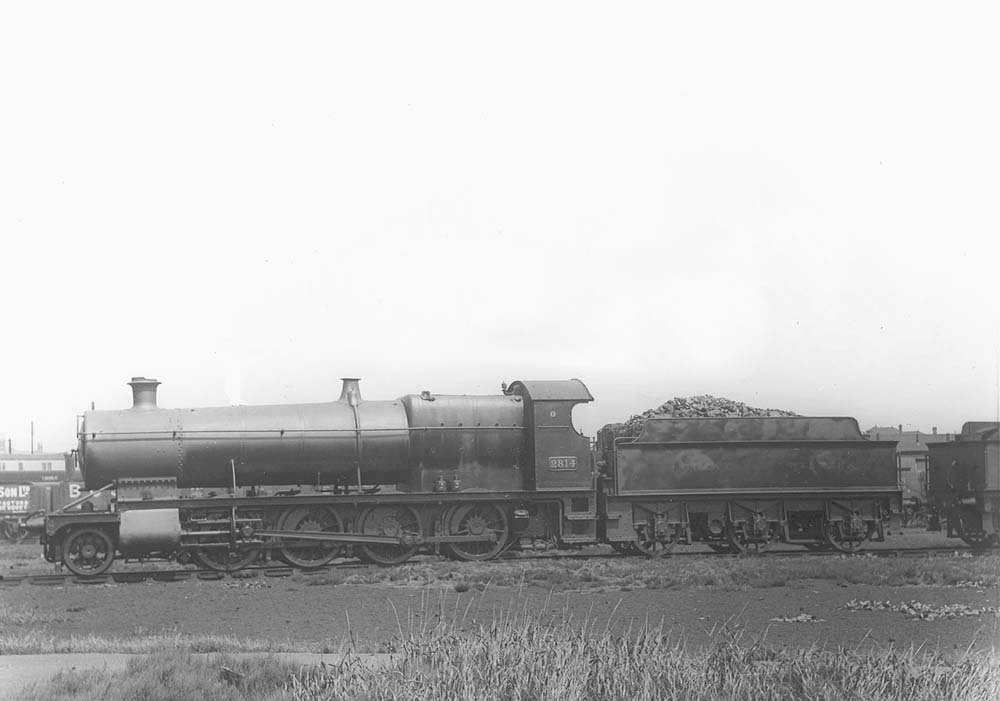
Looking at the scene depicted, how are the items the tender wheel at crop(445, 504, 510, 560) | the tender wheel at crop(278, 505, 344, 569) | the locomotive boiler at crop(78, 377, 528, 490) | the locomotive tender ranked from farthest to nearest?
the tender wheel at crop(445, 504, 510, 560) → the tender wheel at crop(278, 505, 344, 569) → the locomotive boiler at crop(78, 377, 528, 490) → the locomotive tender

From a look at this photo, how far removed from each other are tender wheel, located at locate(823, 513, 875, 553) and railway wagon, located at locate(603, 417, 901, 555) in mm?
18

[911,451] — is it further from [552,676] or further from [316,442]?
[552,676]

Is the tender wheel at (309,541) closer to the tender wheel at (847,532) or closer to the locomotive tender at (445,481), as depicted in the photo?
the locomotive tender at (445,481)

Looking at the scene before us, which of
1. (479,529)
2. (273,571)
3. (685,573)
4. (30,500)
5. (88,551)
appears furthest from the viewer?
(30,500)

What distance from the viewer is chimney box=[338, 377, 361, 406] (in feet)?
56.5

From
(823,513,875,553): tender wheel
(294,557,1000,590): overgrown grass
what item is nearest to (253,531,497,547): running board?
(294,557,1000,590): overgrown grass

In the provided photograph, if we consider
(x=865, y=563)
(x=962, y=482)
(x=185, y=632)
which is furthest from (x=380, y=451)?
(x=962, y=482)

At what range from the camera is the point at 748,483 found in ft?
58.3

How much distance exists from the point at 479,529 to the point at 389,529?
1.53 metres

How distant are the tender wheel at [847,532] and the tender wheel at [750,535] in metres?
1.06

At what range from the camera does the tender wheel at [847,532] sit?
713 inches

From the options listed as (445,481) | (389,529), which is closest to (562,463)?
(445,481)

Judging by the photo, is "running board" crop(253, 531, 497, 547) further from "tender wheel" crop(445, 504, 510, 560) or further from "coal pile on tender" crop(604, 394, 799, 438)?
"coal pile on tender" crop(604, 394, 799, 438)

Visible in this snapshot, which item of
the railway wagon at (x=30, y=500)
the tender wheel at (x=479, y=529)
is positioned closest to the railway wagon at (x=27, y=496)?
the railway wagon at (x=30, y=500)
